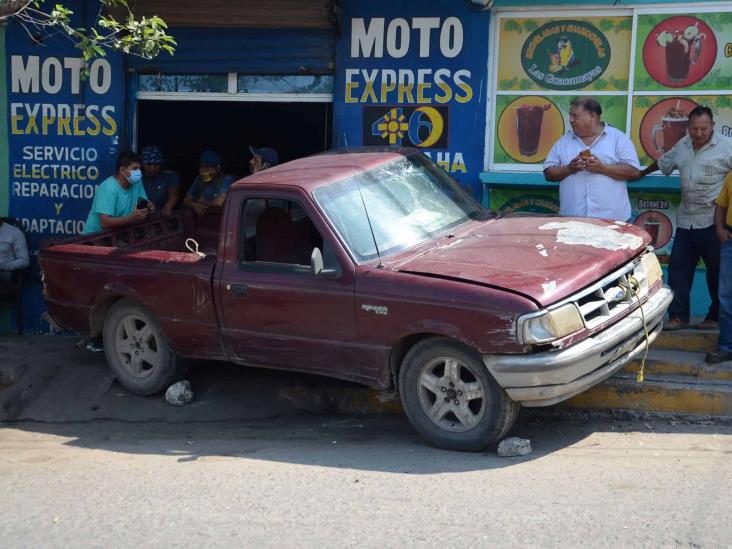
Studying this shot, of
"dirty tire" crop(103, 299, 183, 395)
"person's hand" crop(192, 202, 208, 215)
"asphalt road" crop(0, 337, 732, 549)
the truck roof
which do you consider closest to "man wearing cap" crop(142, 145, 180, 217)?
"person's hand" crop(192, 202, 208, 215)

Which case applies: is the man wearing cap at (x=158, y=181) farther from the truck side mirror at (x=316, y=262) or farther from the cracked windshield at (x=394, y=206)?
the truck side mirror at (x=316, y=262)

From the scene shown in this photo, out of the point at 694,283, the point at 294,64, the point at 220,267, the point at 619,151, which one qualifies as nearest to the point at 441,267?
the point at 220,267

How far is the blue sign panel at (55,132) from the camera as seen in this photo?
10.0m

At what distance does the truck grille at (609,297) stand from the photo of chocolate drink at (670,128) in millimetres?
2661

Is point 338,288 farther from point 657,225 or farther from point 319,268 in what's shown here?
point 657,225

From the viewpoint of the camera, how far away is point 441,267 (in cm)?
612

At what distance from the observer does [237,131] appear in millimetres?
13391

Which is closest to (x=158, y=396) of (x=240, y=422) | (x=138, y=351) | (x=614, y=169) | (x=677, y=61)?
(x=138, y=351)

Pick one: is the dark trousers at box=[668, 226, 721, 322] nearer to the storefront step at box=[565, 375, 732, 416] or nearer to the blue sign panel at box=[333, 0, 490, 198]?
the storefront step at box=[565, 375, 732, 416]

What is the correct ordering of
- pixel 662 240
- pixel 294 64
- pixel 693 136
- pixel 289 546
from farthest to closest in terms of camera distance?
pixel 294 64
pixel 662 240
pixel 693 136
pixel 289 546

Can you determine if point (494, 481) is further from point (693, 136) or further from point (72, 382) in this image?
point (72, 382)

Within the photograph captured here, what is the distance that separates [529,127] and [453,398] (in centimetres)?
383

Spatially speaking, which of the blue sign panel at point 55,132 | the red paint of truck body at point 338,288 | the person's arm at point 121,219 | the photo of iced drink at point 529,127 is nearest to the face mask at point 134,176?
the person's arm at point 121,219

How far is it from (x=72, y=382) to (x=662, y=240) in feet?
17.1
